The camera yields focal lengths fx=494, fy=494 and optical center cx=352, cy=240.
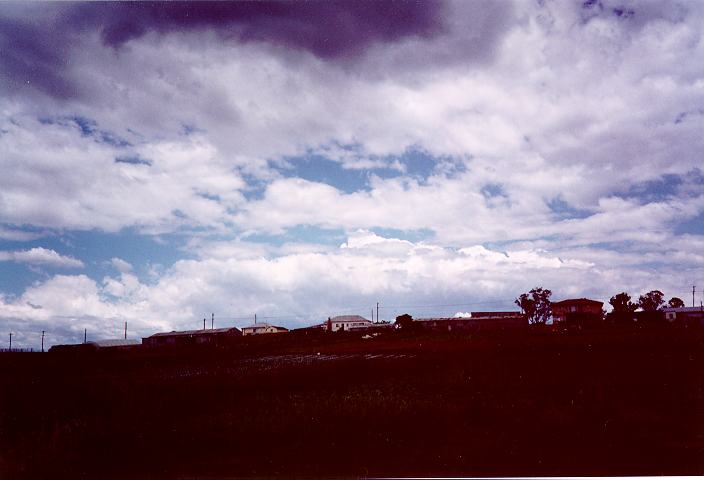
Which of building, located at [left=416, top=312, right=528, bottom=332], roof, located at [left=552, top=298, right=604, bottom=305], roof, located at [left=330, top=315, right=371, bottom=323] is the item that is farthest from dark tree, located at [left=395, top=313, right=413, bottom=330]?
roof, located at [left=330, top=315, right=371, bottom=323]

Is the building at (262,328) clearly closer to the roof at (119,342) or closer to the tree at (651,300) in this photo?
the roof at (119,342)

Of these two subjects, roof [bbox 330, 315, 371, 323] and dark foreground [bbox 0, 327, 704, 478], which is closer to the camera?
dark foreground [bbox 0, 327, 704, 478]

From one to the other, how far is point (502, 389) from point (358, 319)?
108m

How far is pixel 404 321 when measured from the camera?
76.5 metres

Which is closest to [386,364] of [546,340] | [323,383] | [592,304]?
[323,383]

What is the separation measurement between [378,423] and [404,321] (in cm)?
6313

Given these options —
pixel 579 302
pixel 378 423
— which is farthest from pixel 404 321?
pixel 378 423

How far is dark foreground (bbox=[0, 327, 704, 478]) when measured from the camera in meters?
11.4

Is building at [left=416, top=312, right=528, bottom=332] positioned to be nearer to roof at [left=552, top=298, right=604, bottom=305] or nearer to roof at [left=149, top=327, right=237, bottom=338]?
roof at [left=552, top=298, right=604, bottom=305]

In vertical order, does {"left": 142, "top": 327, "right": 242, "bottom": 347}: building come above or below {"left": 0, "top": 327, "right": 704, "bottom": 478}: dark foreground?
below

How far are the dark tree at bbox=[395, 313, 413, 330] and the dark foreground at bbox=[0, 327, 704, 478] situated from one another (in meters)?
50.1

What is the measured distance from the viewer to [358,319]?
125 meters

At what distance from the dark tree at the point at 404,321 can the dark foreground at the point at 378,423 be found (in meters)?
50.1

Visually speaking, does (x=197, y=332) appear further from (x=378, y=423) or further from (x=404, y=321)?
(x=378, y=423)
